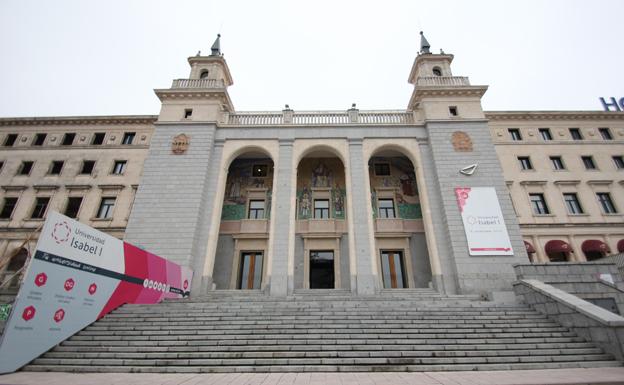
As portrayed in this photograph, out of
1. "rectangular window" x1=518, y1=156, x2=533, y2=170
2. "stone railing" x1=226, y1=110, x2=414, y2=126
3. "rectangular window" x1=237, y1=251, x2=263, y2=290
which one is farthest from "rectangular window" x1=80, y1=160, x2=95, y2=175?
"rectangular window" x1=518, y1=156, x2=533, y2=170

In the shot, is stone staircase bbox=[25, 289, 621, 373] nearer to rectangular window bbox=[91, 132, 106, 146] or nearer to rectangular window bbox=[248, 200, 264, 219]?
rectangular window bbox=[248, 200, 264, 219]

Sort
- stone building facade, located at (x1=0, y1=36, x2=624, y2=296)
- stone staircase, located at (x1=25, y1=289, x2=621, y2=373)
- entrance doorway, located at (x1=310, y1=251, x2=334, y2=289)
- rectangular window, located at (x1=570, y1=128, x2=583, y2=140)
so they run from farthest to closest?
rectangular window, located at (x1=570, y1=128, x2=583, y2=140)
entrance doorway, located at (x1=310, y1=251, x2=334, y2=289)
stone building facade, located at (x1=0, y1=36, x2=624, y2=296)
stone staircase, located at (x1=25, y1=289, x2=621, y2=373)

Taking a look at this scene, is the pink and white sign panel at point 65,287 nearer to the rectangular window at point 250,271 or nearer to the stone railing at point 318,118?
the rectangular window at point 250,271

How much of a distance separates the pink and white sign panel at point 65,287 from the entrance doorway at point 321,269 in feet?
31.1

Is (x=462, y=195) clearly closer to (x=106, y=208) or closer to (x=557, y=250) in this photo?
(x=557, y=250)

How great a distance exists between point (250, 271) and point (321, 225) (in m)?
5.35

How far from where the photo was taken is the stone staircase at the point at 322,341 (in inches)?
270

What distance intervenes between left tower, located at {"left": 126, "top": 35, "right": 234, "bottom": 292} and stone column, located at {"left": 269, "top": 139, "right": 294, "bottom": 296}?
3690mm

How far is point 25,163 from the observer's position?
2377 centimetres

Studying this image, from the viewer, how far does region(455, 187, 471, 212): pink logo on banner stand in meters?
15.9

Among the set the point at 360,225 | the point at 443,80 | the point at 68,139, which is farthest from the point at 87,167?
the point at 443,80

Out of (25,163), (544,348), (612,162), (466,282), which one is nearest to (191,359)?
(544,348)

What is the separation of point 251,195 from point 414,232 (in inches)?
445

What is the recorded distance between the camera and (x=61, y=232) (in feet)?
25.7
